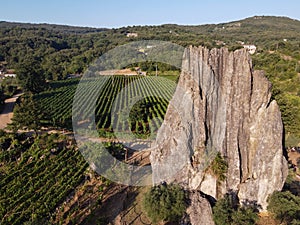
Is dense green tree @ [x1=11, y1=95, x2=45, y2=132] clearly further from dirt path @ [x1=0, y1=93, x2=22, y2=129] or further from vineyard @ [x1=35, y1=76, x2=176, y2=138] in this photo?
dirt path @ [x1=0, y1=93, x2=22, y2=129]

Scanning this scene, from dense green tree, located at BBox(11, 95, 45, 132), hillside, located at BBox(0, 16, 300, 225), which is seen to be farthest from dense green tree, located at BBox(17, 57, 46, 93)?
hillside, located at BBox(0, 16, 300, 225)

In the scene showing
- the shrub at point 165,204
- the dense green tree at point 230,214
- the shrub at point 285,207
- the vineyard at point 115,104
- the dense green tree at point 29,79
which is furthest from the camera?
the dense green tree at point 29,79

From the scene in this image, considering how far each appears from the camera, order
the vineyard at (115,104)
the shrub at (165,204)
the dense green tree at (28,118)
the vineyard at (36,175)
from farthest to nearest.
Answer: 1. the vineyard at (115,104)
2. the dense green tree at (28,118)
3. the vineyard at (36,175)
4. the shrub at (165,204)

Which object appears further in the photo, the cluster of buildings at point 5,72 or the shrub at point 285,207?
the cluster of buildings at point 5,72

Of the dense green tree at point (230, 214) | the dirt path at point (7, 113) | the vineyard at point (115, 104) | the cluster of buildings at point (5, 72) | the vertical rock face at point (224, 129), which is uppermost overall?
the vertical rock face at point (224, 129)

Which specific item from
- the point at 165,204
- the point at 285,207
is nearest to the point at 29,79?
the point at 165,204

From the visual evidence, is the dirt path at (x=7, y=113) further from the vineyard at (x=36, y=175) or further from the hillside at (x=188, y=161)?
the vineyard at (x=36, y=175)

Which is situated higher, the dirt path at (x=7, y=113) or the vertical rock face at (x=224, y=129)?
the vertical rock face at (x=224, y=129)

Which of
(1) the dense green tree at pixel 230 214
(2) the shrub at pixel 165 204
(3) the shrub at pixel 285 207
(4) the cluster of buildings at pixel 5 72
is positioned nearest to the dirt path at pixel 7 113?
(4) the cluster of buildings at pixel 5 72
